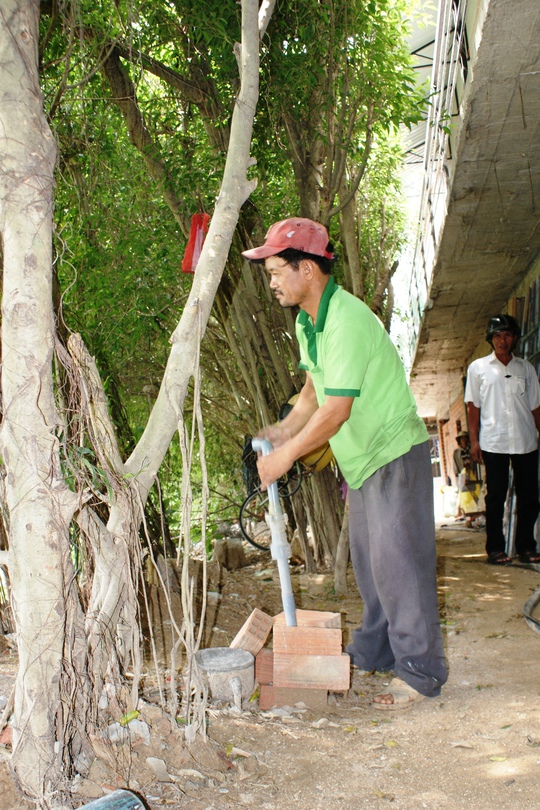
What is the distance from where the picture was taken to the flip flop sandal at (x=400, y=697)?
279cm

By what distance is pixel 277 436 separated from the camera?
304 centimetres

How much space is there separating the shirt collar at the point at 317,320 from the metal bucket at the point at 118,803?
175cm

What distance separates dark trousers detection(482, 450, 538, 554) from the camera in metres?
6.06

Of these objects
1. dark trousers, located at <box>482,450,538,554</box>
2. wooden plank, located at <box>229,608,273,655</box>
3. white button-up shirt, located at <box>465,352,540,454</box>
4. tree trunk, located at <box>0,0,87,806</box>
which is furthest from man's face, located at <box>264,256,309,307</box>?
dark trousers, located at <box>482,450,538,554</box>

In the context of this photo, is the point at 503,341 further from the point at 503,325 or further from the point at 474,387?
the point at 474,387

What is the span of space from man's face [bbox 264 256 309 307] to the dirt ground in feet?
5.23

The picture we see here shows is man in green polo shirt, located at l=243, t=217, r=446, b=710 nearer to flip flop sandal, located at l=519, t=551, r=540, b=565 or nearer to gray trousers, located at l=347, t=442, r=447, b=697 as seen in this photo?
gray trousers, located at l=347, t=442, r=447, b=697

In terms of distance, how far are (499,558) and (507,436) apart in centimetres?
105

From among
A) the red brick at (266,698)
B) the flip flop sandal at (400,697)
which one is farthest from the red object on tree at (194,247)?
the flip flop sandal at (400,697)

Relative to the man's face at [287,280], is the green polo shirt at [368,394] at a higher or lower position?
lower

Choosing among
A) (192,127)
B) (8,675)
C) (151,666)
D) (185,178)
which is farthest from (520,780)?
(192,127)

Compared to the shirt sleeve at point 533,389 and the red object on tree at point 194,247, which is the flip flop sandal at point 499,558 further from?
the red object on tree at point 194,247

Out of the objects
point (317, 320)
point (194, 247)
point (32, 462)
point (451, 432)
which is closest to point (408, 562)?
point (317, 320)

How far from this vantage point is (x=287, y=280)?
9.34 ft
